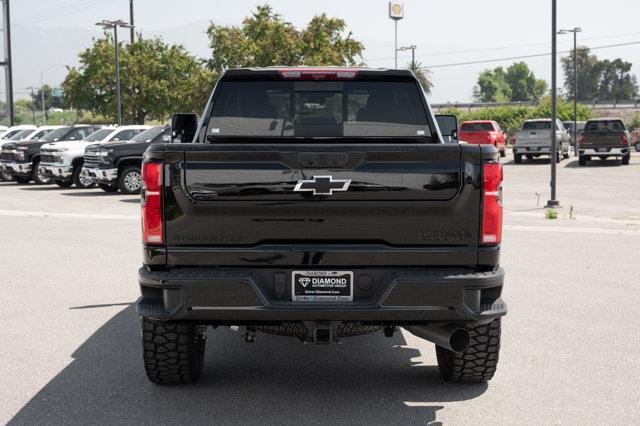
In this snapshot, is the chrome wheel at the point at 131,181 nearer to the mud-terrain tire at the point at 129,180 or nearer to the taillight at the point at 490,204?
the mud-terrain tire at the point at 129,180

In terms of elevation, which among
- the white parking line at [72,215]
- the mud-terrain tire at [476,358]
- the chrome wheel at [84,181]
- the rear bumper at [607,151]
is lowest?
the white parking line at [72,215]

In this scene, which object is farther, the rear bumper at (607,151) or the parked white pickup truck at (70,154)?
the rear bumper at (607,151)

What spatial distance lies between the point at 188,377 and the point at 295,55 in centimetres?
5062

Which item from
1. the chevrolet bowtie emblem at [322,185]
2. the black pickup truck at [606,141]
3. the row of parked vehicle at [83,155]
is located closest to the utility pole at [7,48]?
the row of parked vehicle at [83,155]

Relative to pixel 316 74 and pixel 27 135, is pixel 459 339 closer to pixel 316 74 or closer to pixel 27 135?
pixel 316 74

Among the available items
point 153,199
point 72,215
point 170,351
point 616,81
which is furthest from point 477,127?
point 616,81

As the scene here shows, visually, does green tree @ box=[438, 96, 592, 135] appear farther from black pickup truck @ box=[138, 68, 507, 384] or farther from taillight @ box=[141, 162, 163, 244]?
taillight @ box=[141, 162, 163, 244]

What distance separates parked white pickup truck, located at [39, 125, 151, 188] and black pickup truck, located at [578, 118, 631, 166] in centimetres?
2001

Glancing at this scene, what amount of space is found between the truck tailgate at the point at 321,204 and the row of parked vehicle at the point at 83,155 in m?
18.6

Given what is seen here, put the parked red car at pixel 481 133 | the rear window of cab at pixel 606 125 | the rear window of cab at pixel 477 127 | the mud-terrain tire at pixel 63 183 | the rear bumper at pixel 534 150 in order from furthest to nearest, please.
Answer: the rear window of cab at pixel 477 127 < the parked red car at pixel 481 133 < the rear bumper at pixel 534 150 < the rear window of cab at pixel 606 125 < the mud-terrain tire at pixel 63 183

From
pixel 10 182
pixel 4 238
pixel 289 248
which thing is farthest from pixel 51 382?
pixel 10 182

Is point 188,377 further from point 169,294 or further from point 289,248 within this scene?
point 289,248

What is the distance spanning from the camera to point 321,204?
4.88 meters

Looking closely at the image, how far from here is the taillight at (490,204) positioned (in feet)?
16.3
